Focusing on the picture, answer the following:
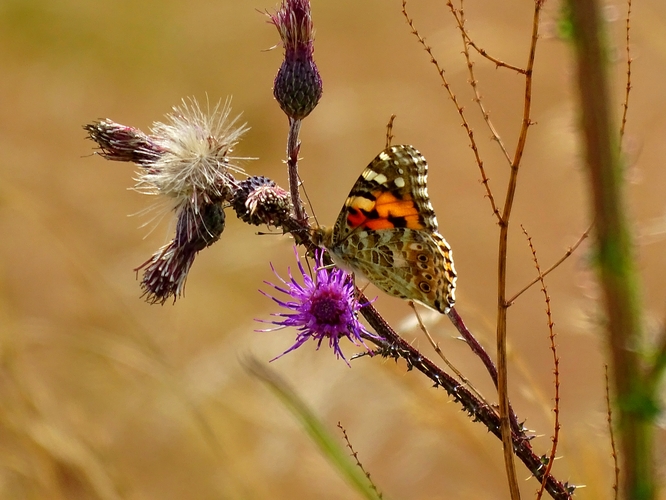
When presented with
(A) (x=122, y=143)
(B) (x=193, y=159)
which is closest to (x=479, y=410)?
(B) (x=193, y=159)

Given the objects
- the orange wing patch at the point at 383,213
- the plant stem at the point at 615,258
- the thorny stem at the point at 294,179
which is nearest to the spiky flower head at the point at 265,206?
the thorny stem at the point at 294,179

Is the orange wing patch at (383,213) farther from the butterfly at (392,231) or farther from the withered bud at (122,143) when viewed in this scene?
the withered bud at (122,143)

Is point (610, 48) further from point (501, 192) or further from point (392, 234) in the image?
point (501, 192)

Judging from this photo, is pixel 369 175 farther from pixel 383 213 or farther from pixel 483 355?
pixel 483 355

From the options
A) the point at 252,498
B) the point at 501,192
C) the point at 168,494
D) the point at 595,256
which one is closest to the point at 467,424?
the point at 252,498

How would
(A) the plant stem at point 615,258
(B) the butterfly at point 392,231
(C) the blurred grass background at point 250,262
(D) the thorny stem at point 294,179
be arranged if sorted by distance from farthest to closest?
(C) the blurred grass background at point 250,262 < (B) the butterfly at point 392,231 < (D) the thorny stem at point 294,179 < (A) the plant stem at point 615,258
